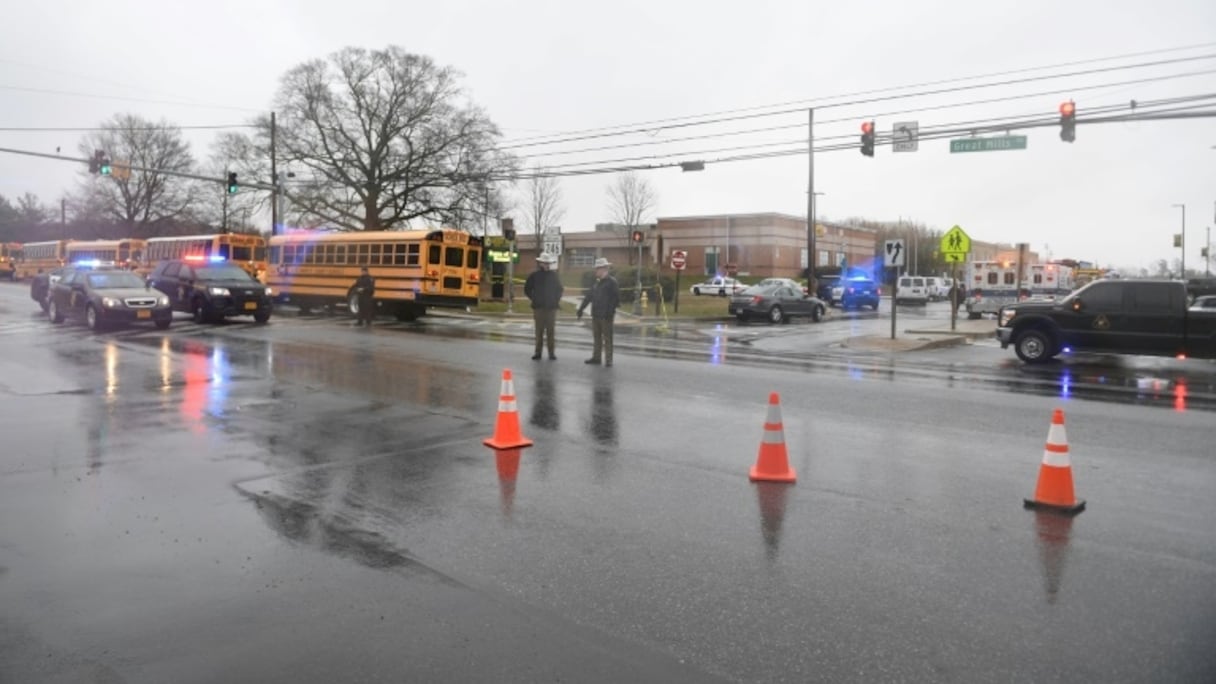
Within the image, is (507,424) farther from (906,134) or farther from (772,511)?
(906,134)

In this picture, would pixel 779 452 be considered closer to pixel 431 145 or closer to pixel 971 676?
pixel 971 676

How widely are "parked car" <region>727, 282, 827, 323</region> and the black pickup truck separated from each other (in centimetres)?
Answer: 1458

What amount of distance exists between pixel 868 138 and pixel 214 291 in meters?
19.1

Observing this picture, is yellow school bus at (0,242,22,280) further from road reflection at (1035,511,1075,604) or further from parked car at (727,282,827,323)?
road reflection at (1035,511,1075,604)

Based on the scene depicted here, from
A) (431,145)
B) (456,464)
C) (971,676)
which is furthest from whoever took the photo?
(431,145)

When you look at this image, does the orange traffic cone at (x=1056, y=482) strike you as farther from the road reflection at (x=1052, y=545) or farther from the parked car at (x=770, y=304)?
the parked car at (x=770, y=304)

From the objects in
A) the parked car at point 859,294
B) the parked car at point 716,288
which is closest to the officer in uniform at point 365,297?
the parked car at point 859,294

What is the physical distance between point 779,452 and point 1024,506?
72.4 inches

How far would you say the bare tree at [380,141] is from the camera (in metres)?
47.9

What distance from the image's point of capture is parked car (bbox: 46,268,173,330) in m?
20.7

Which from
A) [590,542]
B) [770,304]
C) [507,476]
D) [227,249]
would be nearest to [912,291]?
[770,304]

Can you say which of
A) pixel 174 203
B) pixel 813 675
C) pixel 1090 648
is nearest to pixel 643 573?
pixel 813 675

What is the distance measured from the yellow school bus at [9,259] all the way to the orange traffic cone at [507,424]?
209 ft

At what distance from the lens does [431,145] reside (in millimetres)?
48000
